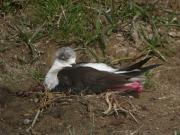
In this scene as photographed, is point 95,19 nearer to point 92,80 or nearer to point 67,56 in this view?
point 67,56

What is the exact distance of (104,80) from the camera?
22.8 feet

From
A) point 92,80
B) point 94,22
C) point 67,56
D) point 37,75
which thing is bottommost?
point 92,80

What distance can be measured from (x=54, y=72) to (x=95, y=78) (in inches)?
20.1

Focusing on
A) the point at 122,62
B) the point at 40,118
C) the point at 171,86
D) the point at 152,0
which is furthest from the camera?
the point at 152,0

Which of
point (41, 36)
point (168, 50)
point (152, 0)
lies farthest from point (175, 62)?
point (41, 36)

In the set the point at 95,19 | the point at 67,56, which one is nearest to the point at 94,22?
the point at 95,19

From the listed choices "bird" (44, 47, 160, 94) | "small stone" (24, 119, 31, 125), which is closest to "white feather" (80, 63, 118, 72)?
"bird" (44, 47, 160, 94)

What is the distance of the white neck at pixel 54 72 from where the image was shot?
7.11 m

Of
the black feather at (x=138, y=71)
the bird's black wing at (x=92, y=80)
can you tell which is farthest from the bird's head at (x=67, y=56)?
the black feather at (x=138, y=71)

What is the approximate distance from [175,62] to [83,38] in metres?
1.03

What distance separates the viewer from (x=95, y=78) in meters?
6.93

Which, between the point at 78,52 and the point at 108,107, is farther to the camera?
the point at 78,52

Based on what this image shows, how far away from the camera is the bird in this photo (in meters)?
6.94

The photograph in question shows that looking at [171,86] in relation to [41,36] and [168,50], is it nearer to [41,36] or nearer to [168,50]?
[168,50]
